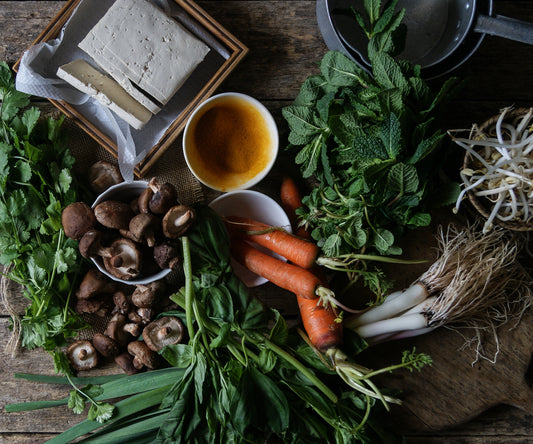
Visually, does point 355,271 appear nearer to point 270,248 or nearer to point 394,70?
point 270,248

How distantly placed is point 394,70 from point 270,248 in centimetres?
62

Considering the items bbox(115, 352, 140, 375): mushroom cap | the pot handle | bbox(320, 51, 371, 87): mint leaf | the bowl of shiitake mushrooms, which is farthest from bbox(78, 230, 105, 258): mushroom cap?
the pot handle

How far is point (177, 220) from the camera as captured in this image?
1.25 m

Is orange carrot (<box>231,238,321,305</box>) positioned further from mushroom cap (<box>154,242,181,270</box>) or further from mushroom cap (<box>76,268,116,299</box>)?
mushroom cap (<box>76,268,116,299</box>)

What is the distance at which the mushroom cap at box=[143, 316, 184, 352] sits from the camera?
1383 millimetres

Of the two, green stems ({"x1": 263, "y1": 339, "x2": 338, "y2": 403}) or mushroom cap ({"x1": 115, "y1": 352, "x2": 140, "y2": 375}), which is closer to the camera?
green stems ({"x1": 263, "y1": 339, "x2": 338, "y2": 403})

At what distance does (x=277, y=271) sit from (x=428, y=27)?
0.81m

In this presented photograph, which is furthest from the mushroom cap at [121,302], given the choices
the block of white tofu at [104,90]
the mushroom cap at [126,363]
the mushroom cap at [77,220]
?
the block of white tofu at [104,90]

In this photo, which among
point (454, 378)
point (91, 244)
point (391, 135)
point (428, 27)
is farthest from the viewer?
point (454, 378)

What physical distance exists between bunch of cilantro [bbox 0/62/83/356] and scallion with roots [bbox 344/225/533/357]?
0.84m

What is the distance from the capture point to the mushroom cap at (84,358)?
4.61 ft

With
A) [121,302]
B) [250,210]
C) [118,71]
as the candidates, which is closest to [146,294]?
[121,302]

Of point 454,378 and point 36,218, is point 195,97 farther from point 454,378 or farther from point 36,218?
point 454,378

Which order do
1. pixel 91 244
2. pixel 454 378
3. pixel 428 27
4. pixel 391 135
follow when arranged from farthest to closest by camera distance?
pixel 454 378 < pixel 428 27 < pixel 91 244 < pixel 391 135
